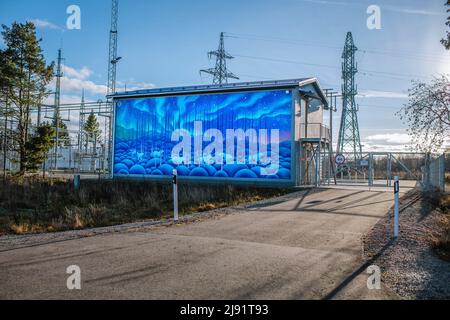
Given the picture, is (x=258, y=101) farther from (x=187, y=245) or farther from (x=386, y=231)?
(x=187, y=245)

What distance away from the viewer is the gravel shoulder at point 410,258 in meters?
5.68

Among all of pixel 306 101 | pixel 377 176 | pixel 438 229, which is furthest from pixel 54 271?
pixel 377 176

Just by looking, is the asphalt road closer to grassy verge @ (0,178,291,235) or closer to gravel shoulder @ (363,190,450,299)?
gravel shoulder @ (363,190,450,299)

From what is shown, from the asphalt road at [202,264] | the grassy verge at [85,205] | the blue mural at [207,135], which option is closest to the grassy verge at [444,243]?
the asphalt road at [202,264]

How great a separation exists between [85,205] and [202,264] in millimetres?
13157

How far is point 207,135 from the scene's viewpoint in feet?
98.6

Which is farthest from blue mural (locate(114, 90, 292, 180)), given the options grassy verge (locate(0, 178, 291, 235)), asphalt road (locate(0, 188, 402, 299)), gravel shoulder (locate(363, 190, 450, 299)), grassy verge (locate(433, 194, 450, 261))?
asphalt road (locate(0, 188, 402, 299))

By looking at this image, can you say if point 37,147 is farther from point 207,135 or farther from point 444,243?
point 444,243

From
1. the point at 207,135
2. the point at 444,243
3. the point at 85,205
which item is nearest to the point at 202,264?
the point at 444,243

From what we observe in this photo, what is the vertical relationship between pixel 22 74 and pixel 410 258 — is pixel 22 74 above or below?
above

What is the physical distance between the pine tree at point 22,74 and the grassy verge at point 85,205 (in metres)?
11.9

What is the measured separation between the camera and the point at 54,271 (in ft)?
20.6
